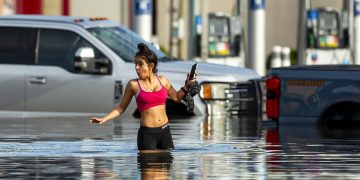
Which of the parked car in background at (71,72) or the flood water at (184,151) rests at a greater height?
the parked car in background at (71,72)

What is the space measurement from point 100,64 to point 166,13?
2449 centimetres

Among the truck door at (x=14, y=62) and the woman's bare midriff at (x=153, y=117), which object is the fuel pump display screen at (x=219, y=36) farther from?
the woman's bare midriff at (x=153, y=117)

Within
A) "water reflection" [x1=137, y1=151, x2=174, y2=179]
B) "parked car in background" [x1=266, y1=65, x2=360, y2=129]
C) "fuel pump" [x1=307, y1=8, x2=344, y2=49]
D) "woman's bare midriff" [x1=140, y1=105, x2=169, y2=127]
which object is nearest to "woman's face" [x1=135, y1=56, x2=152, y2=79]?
"woman's bare midriff" [x1=140, y1=105, x2=169, y2=127]

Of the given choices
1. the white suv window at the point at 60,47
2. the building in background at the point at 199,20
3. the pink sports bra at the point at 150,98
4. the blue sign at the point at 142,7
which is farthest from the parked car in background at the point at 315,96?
the building in background at the point at 199,20

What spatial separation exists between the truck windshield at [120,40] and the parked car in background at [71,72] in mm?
20

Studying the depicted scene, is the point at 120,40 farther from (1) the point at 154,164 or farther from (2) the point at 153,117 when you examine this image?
(1) the point at 154,164

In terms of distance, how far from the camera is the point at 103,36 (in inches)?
829

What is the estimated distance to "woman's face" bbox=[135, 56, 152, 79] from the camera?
14320 millimetres

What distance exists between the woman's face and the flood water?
2.64 feet

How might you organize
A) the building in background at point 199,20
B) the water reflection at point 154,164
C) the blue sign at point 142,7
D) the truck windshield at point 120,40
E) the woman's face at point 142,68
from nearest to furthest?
the water reflection at point 154,164 → the woman's face at point 142,68 → the truck windshield at point 120,40 → the blue sign at point 142,7 → the building in background at point 199,20

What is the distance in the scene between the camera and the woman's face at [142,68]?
1432cm

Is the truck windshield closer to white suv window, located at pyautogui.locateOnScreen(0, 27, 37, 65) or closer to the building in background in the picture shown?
white suv window, located at pyautogui.locateOnScreen(0, 27, 37, 65)

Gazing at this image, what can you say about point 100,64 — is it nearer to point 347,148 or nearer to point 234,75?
point 234,75

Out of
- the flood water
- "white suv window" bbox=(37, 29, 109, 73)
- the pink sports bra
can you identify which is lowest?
the flood water
